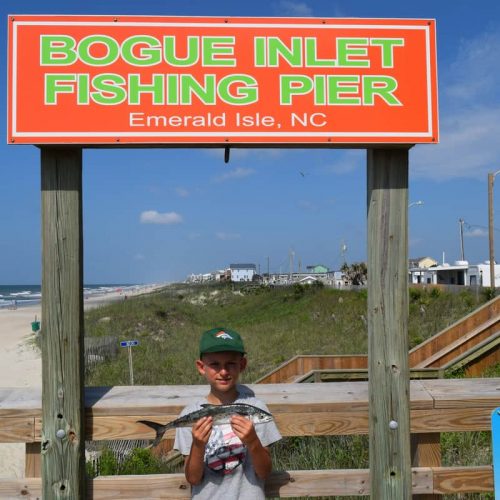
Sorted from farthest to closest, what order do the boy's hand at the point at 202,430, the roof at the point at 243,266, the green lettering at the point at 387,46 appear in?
the roof at the point at 243,266 → the green lettering at the point at 387,46 → the boy's hand at the point at 202,430

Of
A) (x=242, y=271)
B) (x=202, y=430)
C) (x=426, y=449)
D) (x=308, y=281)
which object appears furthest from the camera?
(x=242, y=271)

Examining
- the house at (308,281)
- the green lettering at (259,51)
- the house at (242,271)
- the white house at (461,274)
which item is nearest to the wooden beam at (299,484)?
the green lettering at (259,51)

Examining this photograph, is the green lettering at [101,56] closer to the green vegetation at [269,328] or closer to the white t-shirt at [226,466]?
the white t-shirt at [226,466]

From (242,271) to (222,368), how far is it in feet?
478

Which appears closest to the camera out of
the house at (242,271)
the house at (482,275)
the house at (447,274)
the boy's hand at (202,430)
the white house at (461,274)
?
the boy's hand at (202,430)

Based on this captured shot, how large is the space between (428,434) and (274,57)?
2.36 m

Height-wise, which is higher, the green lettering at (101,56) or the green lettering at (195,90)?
the green lettering at (101,56)

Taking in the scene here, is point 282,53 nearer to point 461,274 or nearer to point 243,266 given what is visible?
point 461,274

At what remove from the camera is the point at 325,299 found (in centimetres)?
3512

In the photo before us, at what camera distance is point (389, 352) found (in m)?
3.23

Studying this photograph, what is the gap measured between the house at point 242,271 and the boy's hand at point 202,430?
141297 mm

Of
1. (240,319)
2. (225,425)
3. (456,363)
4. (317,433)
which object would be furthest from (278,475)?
(240,319)

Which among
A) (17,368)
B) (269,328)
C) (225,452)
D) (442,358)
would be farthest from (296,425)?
(269,328)

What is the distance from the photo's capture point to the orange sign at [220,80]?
319cm
